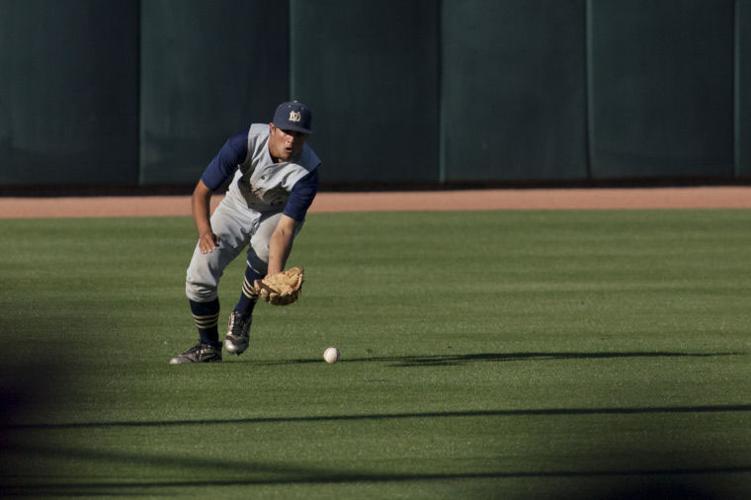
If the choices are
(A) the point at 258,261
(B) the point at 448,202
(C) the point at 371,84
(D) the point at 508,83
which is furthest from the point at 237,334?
(D) the point at 508,83

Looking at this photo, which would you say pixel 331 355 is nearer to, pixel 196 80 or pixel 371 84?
pixel 196 80

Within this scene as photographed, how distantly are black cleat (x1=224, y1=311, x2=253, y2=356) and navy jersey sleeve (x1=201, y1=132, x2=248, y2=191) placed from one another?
103cm

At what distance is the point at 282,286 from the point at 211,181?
758 millimetres

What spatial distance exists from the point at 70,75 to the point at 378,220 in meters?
6.31

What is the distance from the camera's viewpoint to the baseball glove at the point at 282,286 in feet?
28.1

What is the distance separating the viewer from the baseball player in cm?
880

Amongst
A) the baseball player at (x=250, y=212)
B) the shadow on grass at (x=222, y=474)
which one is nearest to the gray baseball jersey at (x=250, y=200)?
the baseball player at (x=250, y=212)

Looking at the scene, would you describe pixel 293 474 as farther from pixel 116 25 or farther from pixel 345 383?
pixel 116 25

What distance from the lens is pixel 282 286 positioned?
8586 mm

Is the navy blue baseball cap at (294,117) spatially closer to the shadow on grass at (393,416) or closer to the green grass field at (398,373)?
the green grass field at (398,373)

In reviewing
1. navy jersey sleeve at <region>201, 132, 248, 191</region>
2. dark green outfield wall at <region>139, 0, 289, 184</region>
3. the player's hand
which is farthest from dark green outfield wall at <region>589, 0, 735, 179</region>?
the player's hand

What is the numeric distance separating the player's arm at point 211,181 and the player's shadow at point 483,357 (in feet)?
3.04

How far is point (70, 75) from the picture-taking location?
23781mm

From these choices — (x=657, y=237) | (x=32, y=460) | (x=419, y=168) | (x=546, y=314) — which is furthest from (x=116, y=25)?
(x=32, y=460)
